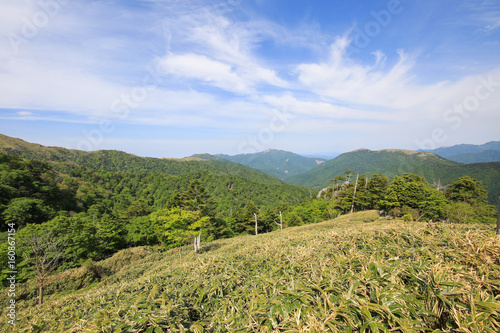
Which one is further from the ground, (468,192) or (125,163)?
(125,163)

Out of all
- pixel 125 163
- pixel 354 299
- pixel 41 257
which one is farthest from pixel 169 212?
pixel 125 163

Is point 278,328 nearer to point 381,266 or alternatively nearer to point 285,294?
point 285,294

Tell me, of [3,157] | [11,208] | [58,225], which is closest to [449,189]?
[58,225]

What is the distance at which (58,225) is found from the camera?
83.7ft

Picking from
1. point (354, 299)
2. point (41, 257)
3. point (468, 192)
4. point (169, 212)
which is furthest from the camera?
point (468, 192)

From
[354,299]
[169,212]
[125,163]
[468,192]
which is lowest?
[468,192]

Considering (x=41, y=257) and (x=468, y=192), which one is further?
(x=468, y=192)

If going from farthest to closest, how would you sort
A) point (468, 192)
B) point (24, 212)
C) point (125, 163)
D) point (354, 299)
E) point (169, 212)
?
point (125, 163), point (24, 212), point (468, 192), point (169, 212), point (354, 299)

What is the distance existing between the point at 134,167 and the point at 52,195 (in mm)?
131724

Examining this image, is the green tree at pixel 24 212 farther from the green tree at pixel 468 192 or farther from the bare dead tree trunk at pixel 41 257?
the green tree at pixel 468 192

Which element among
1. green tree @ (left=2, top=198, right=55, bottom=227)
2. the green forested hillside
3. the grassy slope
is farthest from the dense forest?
the green forested hillside

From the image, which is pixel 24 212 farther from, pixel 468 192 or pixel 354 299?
pixel 468 192

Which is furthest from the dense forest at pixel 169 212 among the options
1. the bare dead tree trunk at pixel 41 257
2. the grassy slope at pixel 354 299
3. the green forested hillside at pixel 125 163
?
the green forested hillside at pixel 125 163

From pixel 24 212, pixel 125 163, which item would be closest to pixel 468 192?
pixel 24 212
